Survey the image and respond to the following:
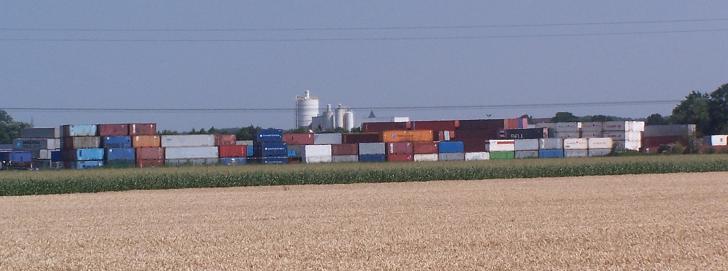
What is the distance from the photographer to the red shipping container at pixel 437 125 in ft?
276

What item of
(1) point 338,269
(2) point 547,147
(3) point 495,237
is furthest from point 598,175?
(1) point 338,269

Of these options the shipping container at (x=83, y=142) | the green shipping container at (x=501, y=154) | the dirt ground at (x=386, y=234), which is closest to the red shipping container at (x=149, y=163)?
the shipping container at (x=83, y=142)

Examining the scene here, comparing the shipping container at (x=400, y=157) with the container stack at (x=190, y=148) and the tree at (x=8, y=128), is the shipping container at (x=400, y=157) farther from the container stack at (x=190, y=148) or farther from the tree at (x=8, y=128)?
the tree at (x=8, y=128)

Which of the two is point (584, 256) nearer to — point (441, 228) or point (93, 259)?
point (441, 228)

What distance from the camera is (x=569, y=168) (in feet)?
172

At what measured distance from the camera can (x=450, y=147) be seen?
77.7 metres

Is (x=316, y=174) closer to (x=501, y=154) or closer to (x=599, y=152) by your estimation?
(x=501, y=154)

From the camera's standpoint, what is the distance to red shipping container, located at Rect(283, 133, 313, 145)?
7956cm

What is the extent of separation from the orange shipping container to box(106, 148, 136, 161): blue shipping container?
3.82ft

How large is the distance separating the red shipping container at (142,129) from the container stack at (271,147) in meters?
9.44

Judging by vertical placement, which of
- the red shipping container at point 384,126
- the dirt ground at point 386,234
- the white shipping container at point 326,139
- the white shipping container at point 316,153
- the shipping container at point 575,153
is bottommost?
the dirt ground at point 386,234

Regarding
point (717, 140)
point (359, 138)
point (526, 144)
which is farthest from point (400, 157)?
point (717, 140)

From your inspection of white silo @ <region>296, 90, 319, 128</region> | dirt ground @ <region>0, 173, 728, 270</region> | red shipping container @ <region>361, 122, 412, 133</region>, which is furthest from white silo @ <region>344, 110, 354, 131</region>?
dirt ground @ <region>0, 173, 728, 270</region>

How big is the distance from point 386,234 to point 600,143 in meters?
65.9
